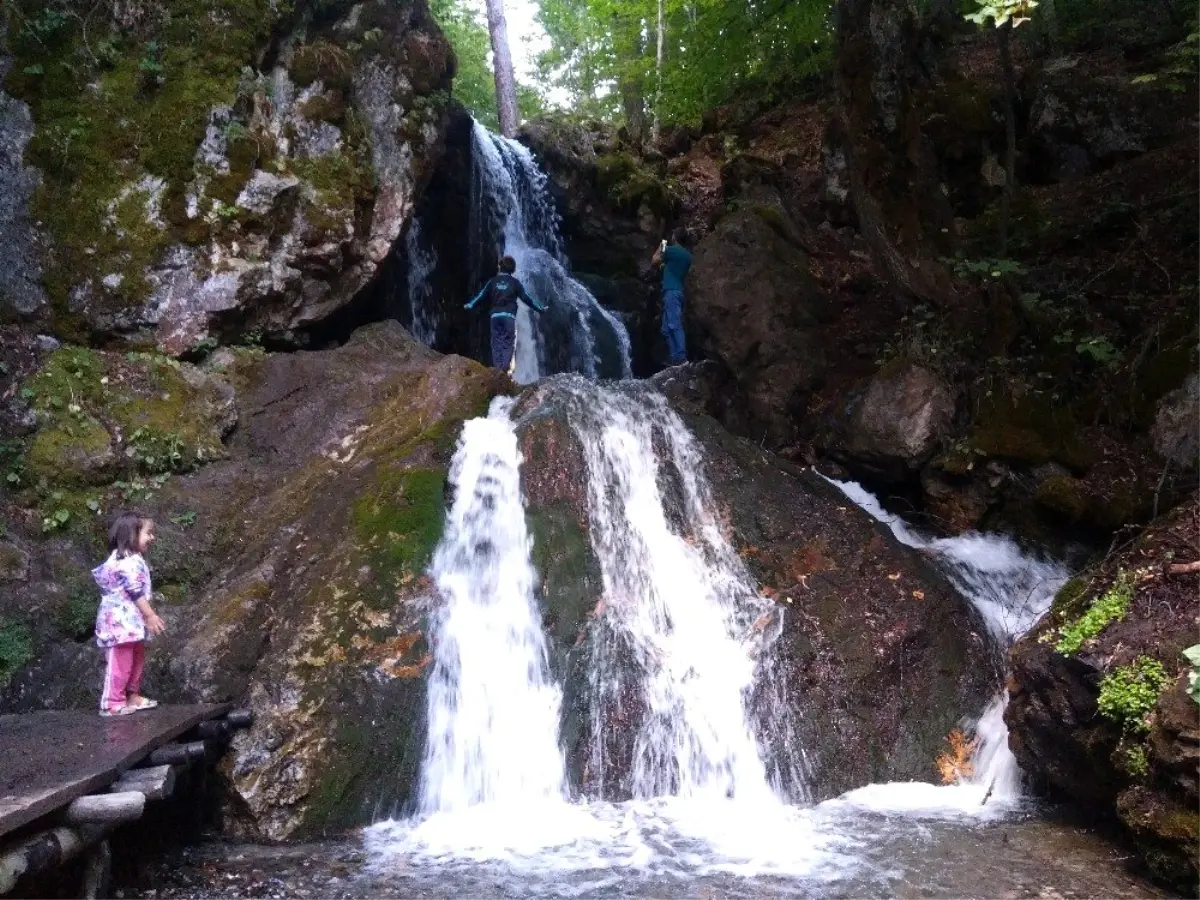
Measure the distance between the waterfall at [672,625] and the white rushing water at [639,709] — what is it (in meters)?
0.01

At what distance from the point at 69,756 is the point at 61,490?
12.2ft

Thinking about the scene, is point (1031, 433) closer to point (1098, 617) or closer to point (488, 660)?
point (1098, 617)

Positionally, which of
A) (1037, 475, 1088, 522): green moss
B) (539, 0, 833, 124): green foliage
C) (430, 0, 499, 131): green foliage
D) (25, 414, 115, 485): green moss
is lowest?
(1037, 475, 1088, 522): green moss

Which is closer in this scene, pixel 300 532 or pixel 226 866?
pixel 226 866

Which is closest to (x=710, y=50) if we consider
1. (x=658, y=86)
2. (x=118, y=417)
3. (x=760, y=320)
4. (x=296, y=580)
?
(x=658, y=86)

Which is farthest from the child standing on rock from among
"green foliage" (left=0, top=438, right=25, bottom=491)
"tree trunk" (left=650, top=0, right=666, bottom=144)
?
"tree trunk" (left=650, top=0, right=666, bottom=144)

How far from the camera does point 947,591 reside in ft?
26.3

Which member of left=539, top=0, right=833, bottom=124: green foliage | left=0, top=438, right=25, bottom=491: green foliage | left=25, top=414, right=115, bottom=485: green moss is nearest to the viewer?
left=0, top=438, right=25, bottom=491: green foliage

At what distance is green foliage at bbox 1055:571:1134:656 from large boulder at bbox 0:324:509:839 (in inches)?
178

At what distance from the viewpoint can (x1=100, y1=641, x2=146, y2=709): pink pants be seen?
233 inches

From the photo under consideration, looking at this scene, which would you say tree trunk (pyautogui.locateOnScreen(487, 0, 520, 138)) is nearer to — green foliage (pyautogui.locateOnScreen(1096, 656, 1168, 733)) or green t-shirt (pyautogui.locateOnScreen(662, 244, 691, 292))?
green t-shirt (pyautogui.locateOnScreen(662, 244, 691, 292))

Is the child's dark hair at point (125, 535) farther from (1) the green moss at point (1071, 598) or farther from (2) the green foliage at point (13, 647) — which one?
(1) the green moss at point (1071, 598)

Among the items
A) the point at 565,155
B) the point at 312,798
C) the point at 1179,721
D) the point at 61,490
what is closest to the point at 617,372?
the point at 565,155

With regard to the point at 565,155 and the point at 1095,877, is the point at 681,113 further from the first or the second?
the point at 1095,877
